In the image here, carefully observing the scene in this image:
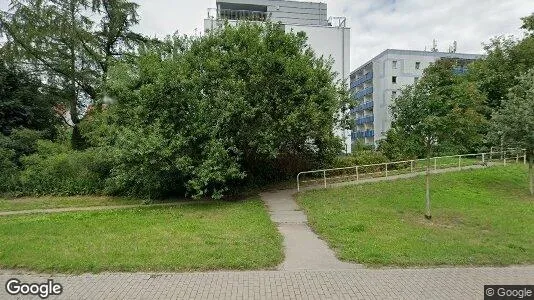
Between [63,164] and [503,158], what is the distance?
78.7ft

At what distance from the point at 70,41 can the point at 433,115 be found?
64.6 feet

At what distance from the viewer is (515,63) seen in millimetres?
25766

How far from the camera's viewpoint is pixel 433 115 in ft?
31.8

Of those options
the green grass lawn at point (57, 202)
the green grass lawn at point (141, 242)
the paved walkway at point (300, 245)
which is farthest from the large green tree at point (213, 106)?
the paved walkway at point (300, 245)

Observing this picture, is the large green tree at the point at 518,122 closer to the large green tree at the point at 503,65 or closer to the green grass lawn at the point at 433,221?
the green grass lawn at the point at 433,221

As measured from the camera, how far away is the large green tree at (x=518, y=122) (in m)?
13.4

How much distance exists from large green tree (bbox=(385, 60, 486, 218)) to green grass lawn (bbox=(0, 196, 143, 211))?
33.8 feet

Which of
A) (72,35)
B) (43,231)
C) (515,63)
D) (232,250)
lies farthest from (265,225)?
(515,63)

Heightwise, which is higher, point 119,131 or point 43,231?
point 119,131

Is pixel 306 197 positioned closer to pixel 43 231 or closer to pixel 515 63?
pixel 43 231

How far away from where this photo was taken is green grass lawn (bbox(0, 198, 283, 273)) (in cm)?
616

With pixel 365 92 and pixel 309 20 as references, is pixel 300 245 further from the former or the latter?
pixel 365 92

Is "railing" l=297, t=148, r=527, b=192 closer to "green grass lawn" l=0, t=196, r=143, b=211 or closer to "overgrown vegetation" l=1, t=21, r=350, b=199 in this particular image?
"overgrown vegetation" l=1, t=21, r=350, b=199

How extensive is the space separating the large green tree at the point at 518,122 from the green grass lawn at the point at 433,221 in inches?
82.4
